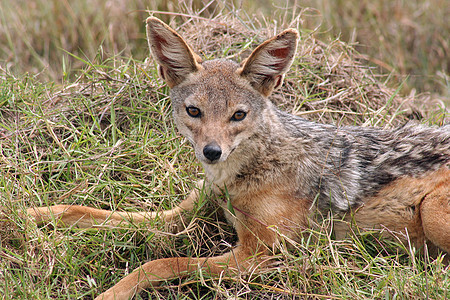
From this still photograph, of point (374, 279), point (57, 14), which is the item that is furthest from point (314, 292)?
point (57, 14)

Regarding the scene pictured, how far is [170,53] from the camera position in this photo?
4.70m

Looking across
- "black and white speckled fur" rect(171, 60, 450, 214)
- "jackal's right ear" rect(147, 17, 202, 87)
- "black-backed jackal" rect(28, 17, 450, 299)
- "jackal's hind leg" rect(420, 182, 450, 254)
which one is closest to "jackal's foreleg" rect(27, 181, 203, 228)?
"black-backed jackal" rect(28, 17, 450, 299)

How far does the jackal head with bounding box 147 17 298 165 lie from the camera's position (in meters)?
4.45

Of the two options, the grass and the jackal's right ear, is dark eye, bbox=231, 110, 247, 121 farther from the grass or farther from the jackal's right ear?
the grass

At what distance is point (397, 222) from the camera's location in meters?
4.68

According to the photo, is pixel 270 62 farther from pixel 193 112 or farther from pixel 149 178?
pixel 149 178

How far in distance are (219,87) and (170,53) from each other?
1.79 ft

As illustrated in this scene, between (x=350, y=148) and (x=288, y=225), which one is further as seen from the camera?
(x=350, y=148)

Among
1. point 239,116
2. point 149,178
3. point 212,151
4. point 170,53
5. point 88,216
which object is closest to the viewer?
point 212,151

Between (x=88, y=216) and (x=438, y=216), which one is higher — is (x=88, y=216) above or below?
below

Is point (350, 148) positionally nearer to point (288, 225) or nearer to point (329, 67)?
point (288, 225)

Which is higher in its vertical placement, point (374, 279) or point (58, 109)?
point (58, 109)

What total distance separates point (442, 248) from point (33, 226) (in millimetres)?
3404

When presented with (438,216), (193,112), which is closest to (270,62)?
(193,112)
